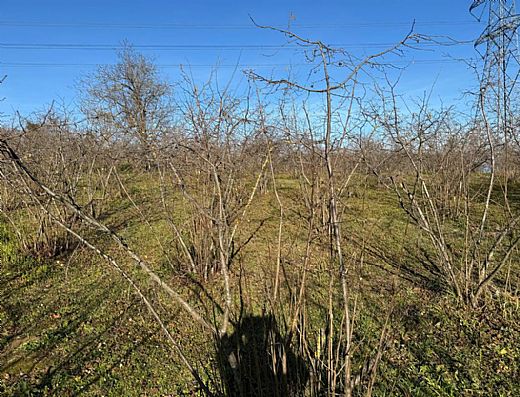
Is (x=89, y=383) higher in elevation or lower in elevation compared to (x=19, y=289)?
lower

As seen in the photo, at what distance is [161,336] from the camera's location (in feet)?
10.7

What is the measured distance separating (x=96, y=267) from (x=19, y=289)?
873mm

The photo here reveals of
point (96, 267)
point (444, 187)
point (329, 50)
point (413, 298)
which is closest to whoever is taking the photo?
point (329, 50)

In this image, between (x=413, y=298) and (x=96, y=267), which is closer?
(x=413, y=298)

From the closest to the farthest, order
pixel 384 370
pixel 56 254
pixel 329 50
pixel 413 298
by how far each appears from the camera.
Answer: pixel 329 50, pixel 384 370, pixel 413 298, pixel 56 254

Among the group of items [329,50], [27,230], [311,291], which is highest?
[329,50]

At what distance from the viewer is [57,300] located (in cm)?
393

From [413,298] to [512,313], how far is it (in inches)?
34.1

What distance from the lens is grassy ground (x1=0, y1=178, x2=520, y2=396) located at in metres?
2.57

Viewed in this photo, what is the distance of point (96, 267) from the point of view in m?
4.71

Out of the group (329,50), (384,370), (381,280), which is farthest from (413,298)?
(329,50)

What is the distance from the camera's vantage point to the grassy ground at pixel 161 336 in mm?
2574

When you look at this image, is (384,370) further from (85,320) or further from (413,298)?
(85,320)

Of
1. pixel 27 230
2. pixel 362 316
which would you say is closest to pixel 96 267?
pixel 27 230
